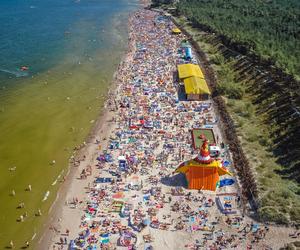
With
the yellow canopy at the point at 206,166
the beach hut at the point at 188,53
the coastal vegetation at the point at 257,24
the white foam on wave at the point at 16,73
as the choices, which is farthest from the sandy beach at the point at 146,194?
the white foam on wave at the point at 16,73

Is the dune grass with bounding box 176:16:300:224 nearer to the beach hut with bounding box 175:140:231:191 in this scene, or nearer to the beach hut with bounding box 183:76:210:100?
the beach hut with bounding box 183:76:210:100

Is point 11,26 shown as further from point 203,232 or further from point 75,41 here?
point 203,232

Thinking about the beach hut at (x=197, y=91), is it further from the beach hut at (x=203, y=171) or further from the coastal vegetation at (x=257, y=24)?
the beach hut at (x=203, y=171)

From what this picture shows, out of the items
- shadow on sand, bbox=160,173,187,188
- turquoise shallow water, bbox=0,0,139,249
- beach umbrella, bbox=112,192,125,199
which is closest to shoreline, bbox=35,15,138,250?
turquoise shallow water, bbox=0,0,139,249

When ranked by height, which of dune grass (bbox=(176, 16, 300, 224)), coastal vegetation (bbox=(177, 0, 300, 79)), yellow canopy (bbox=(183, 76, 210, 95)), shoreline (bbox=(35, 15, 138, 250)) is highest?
coastal vegetation (bbox=(177, 0, 300, 79))

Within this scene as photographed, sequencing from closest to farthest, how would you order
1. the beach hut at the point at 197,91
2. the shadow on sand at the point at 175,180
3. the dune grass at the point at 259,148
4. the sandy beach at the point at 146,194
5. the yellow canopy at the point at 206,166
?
the sandy beach at the point at 146,194 < the dune grass at the point at 259,148 < the yellow canopy at the point at 206,166 < the shadow on sand at the point at 175,180 < the beach hut at the point at 197,91

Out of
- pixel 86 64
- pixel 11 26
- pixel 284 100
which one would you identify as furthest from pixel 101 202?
pixel 11 26
